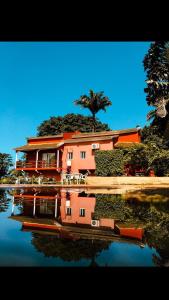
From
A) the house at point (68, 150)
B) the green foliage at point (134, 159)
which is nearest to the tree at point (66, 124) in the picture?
the house at point (68, 150)

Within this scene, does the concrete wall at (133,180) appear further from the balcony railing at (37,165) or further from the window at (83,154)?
the balcony railing at (37,165)

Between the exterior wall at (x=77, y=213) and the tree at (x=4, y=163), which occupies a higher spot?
the tree at (x=4, y=163)

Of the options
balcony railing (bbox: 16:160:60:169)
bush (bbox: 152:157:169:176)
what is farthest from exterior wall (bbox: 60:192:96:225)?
balcony railing (bbox: 16:160:60:169)

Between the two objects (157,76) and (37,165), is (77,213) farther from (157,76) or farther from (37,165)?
(37,165)

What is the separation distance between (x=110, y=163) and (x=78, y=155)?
16.9ft

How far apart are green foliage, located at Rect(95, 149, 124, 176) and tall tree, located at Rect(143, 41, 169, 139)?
11275mm

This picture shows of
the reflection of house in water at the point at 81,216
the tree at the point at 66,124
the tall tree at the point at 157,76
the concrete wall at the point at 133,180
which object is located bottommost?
the reflection of house in water at the point at 81,216

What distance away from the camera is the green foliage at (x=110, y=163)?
29297 millimetres

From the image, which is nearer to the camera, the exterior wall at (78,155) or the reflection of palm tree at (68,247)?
the reflection of palm tree at (68,247)

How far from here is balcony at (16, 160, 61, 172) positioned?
35.0m
